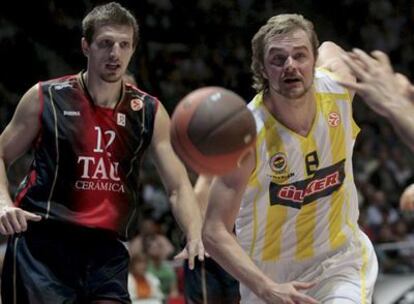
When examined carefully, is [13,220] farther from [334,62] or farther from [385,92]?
[385,92]

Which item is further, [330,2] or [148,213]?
[330,2]

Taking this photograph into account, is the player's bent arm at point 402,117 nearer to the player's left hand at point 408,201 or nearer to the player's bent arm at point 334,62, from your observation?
the player's left hand at point 408,201

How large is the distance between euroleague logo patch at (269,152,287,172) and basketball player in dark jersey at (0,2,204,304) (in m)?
0.52

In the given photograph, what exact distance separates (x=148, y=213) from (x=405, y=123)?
7.78m

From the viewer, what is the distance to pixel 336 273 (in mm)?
4906

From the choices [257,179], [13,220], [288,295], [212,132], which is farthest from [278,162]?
[13,220]

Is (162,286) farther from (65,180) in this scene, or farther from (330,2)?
(330,2)

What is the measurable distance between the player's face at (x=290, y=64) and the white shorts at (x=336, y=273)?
33.1 inches

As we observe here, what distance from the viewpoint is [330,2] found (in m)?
14.7

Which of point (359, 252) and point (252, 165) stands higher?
point (252, 165)

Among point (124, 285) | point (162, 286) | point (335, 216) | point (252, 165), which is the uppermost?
point (252, 165)

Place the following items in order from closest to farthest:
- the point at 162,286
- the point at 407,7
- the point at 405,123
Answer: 1. the point at 405,123
2. the point at 162,286
3. the point at 407,7

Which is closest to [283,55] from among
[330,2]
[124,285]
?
[124,285]

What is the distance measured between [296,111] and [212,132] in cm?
75
